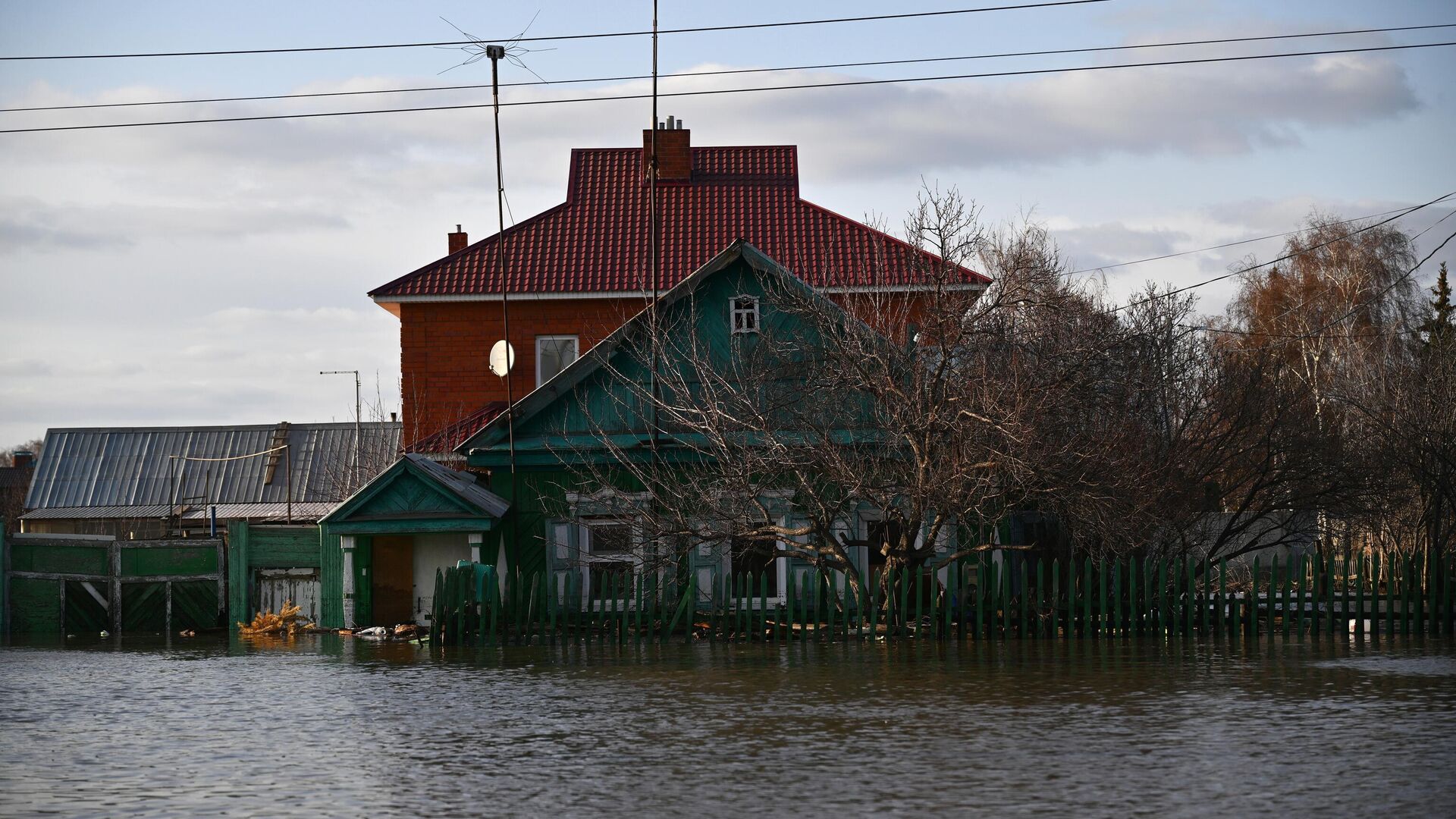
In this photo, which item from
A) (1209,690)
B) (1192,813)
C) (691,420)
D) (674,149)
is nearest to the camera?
(1192,813)

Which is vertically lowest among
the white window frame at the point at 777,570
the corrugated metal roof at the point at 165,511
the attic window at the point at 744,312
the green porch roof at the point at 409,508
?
the white window frame at the point at 777,570

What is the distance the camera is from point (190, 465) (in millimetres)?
51031

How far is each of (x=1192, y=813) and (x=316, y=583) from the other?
20.2 m

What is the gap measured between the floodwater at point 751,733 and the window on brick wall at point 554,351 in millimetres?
13064

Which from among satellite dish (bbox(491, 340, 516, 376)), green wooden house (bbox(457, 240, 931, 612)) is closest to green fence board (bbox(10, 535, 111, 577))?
green wooden house (bbox(457, 240, 931, 612))

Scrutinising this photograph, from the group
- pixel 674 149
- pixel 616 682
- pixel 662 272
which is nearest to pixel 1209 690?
pixel 616 682

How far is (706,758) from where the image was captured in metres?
11.2

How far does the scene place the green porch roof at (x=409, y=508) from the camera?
2359 cm

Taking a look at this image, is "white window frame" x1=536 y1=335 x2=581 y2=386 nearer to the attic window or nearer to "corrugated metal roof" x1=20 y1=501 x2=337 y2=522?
the attic window

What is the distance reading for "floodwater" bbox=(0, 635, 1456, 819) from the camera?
9578 mm

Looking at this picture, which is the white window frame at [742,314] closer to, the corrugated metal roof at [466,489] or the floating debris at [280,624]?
the corrugated metal roof at [466,489]

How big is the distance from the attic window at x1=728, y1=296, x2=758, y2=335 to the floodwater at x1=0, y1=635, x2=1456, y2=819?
23.1 feet

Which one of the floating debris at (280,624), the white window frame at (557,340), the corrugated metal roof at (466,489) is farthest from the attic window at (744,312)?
the floating debris at (280,624)

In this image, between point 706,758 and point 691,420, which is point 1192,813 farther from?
point 691,420
